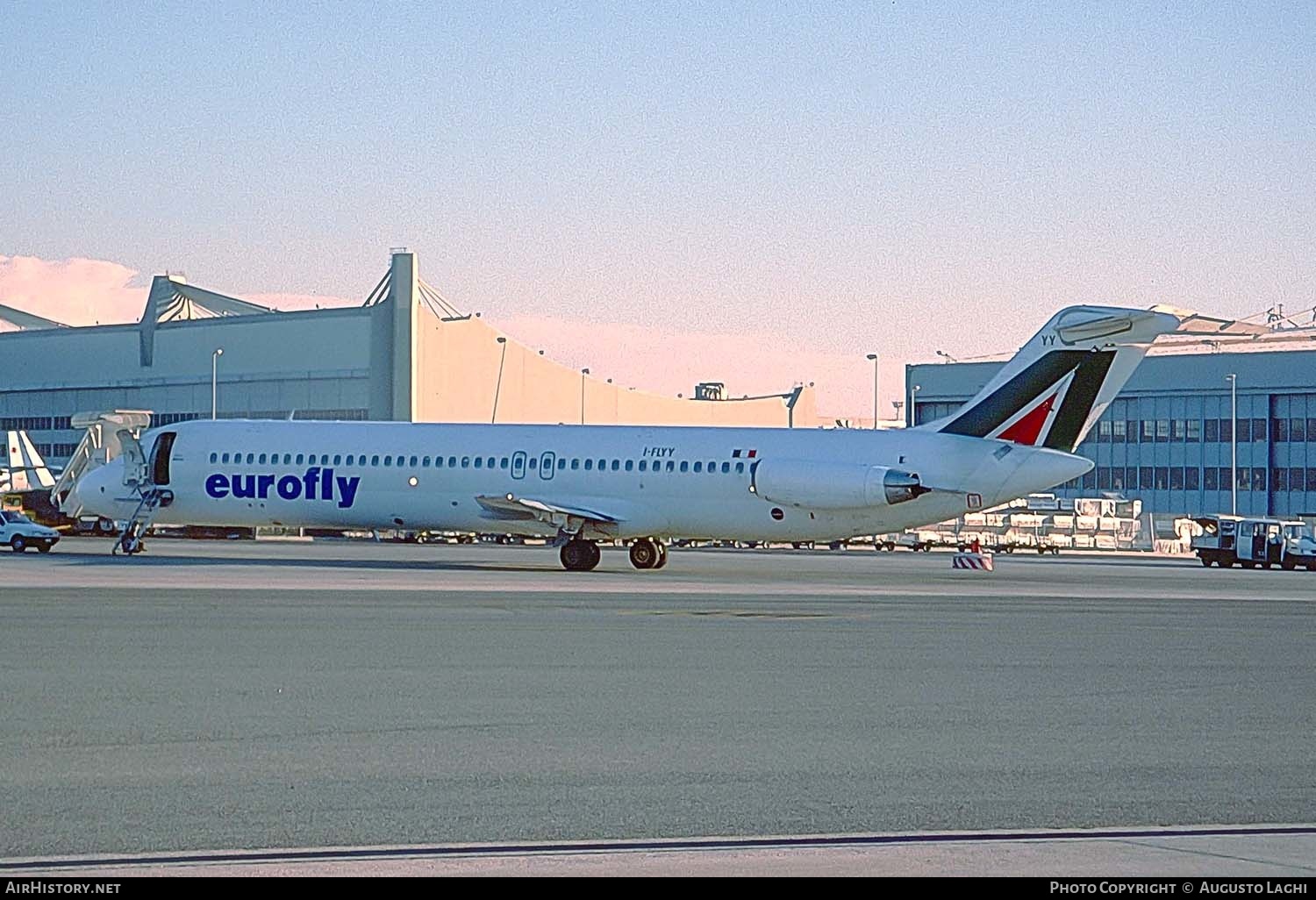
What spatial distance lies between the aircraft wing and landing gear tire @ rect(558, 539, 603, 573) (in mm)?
651

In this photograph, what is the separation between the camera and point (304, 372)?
96438mm

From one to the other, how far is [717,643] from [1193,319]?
2125 centimetres

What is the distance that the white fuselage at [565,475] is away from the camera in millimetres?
39219

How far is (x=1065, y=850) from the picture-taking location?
28.4 ft

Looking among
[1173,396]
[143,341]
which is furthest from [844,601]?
[143,341]

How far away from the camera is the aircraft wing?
40625mm

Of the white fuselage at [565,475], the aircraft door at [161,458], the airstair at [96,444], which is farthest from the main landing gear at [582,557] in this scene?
the airstair at [96,444]

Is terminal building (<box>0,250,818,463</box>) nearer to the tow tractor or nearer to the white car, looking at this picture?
the white car

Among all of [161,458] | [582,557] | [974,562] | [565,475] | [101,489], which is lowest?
[974,562]

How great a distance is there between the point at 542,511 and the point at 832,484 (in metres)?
6.74

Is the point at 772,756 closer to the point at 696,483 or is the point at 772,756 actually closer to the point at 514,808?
the point at 514,808

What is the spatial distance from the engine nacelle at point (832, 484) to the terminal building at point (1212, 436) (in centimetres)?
5237

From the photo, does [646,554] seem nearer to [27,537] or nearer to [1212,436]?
[27,537]

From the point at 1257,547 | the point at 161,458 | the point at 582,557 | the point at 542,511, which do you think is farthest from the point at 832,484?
the point at 1257,547
